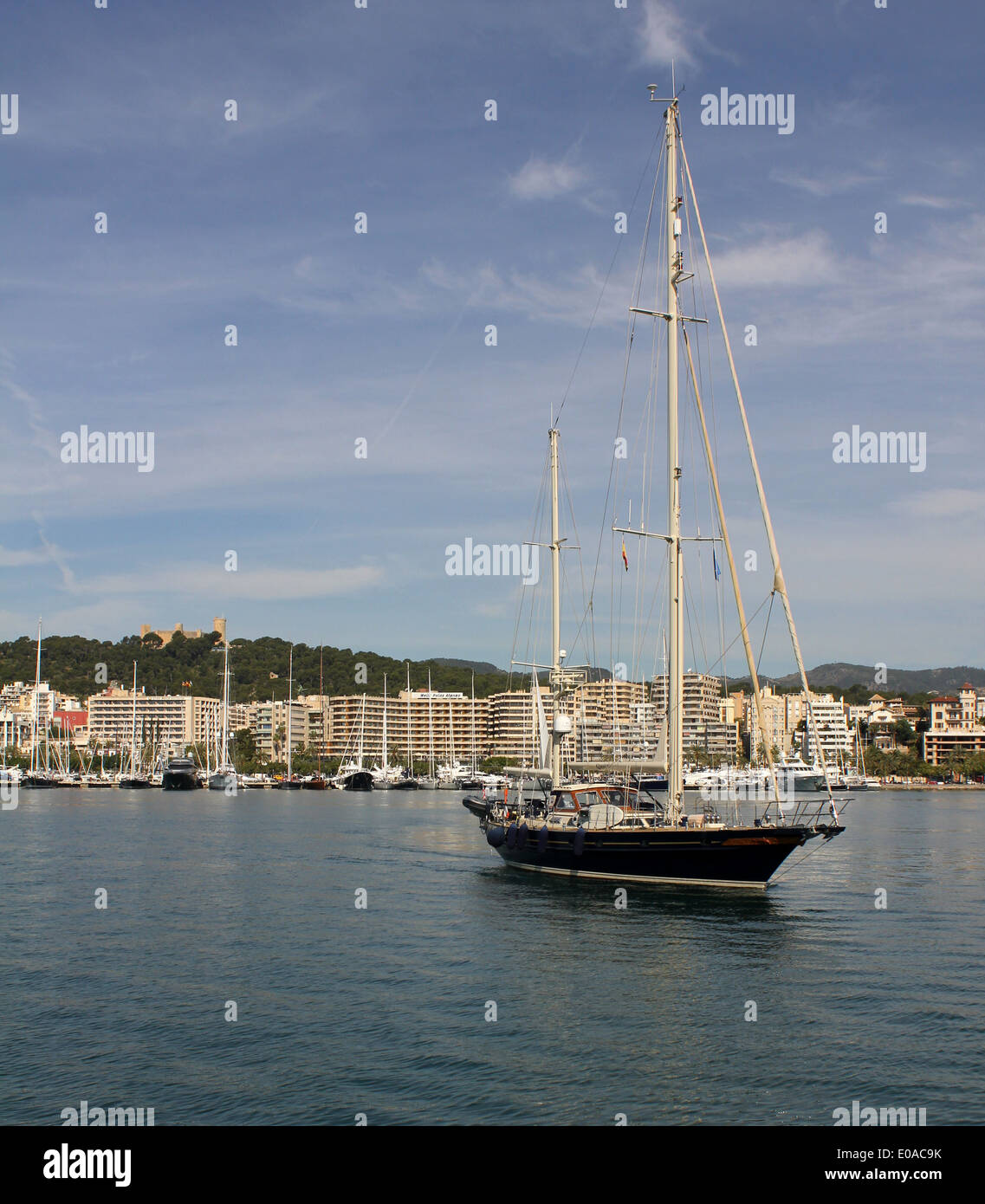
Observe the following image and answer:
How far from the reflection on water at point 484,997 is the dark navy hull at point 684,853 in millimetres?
766

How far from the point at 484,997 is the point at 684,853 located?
51.5 feet

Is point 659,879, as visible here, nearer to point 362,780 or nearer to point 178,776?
point 178,776

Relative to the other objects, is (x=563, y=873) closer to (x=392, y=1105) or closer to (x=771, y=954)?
(x=771, y=954)

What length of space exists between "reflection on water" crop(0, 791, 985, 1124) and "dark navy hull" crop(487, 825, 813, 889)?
77cm

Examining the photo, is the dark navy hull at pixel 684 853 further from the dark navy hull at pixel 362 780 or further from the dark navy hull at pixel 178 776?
the dark navy hull at pixel 362 780

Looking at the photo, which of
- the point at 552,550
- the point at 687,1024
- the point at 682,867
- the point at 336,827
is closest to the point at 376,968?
the point at 687,1024

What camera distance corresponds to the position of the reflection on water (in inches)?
767

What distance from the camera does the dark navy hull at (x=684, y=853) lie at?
39.4 metres

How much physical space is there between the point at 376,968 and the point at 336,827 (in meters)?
62.7

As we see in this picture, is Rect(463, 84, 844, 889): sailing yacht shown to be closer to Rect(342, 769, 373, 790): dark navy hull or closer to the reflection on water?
the reflection on water

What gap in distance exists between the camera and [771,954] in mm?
31234

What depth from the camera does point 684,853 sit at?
133 feet

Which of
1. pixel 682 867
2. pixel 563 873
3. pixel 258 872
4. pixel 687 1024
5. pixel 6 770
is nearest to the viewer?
pixel 687 1024

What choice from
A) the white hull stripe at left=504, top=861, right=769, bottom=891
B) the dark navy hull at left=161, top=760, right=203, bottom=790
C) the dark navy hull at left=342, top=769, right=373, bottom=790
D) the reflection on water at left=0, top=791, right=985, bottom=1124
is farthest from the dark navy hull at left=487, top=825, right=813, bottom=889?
the dark navy hull at left=342, top=769, right=373, bottom=790
